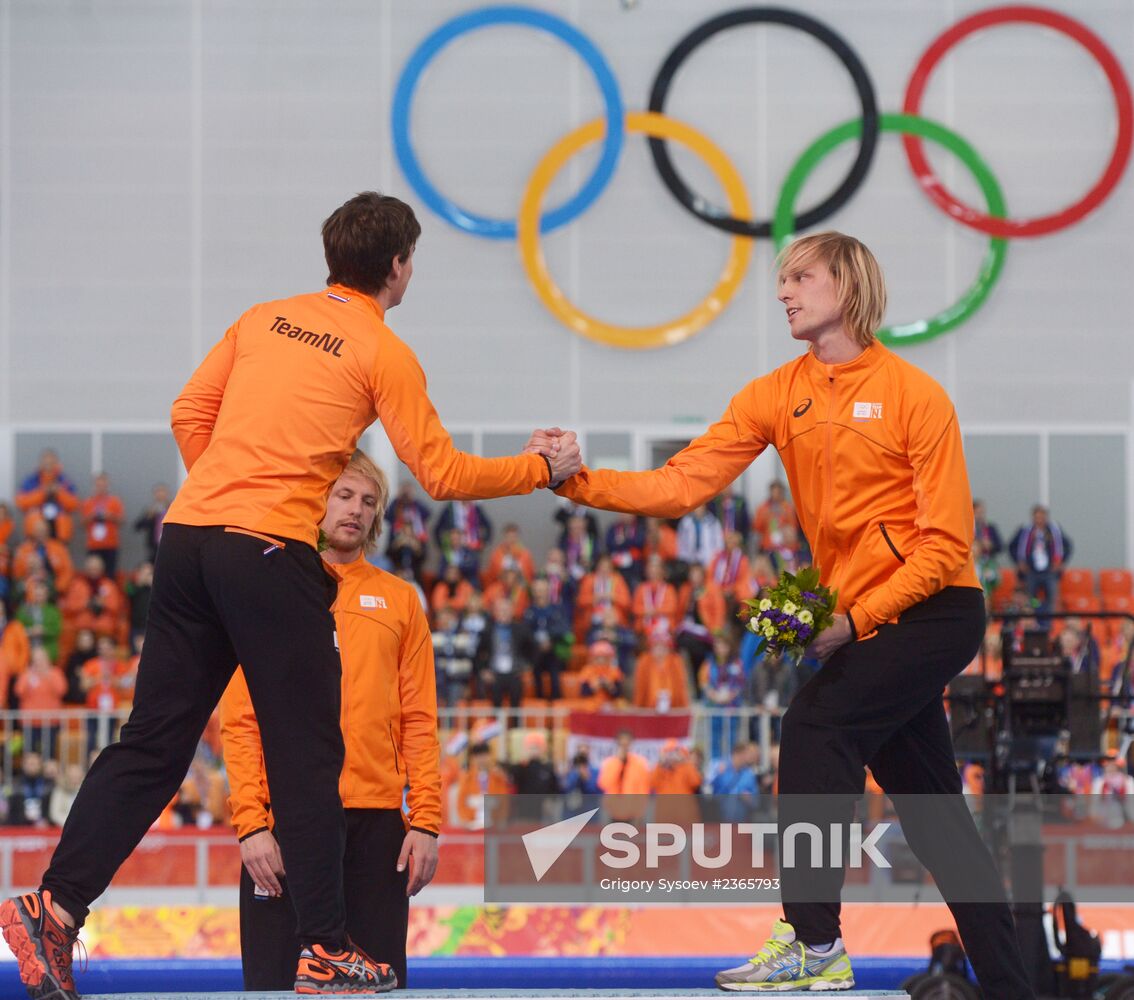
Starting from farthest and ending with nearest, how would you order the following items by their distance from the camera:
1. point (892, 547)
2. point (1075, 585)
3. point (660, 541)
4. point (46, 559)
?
point (1075, 585), point (660, 541), point (46, 559), point (892, 547)

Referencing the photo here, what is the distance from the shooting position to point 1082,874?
10.1m

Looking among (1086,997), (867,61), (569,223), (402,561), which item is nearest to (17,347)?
(402,561)

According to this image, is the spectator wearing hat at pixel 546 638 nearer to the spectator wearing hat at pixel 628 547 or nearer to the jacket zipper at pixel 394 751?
the spectator wearing hat at pixel 628 547

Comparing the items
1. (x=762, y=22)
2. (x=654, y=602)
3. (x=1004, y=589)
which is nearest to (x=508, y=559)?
(x=654, y=602)

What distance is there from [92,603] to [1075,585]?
416 inches

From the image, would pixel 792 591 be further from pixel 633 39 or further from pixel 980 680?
pixel 633 39

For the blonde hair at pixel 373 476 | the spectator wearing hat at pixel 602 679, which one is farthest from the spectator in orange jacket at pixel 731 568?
the blonde hair at pixel 373 476

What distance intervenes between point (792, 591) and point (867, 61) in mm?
15358

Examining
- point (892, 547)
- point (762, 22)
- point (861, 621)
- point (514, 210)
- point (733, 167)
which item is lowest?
point (861, 621)

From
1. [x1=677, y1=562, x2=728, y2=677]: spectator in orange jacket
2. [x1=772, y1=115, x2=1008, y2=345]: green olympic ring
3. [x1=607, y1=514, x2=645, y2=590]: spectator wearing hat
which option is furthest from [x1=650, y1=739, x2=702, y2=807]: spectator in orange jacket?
[x1=772, y1=115, x2=1008, y2=345]: green olympic ring

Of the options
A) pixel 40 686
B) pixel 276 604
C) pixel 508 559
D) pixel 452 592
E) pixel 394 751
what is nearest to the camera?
pixel 276 604

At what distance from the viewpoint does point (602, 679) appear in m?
14.3

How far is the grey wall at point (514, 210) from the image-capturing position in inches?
697

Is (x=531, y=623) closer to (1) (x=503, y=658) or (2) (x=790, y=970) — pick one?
(1) (x=503, y=658)
